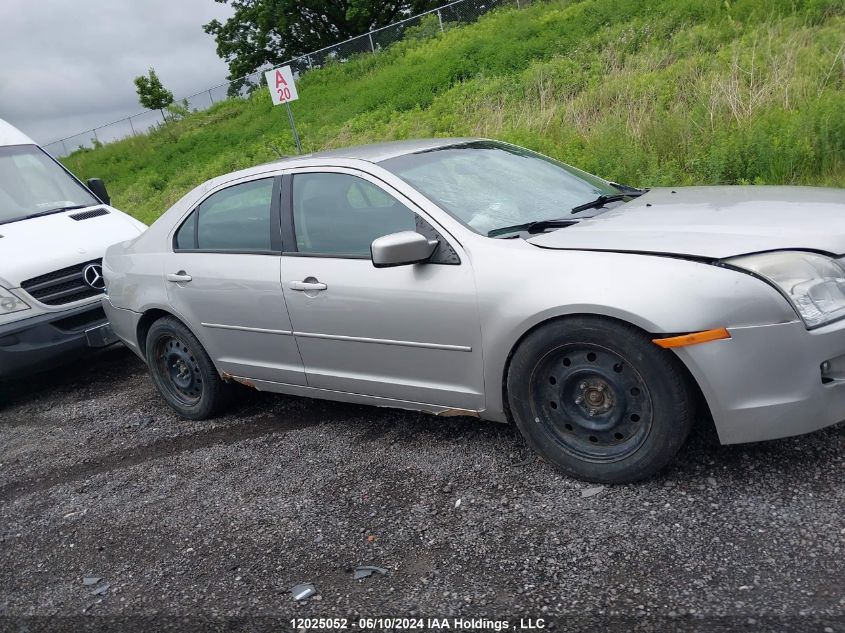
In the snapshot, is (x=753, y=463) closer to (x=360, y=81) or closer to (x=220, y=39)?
(x=360, y=81)

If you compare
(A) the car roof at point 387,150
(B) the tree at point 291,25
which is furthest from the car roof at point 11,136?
(B) the tree at point 291,25

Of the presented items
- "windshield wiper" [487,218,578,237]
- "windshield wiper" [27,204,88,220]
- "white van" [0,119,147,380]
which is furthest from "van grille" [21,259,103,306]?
"windshield wiper" [487,218,578,237]

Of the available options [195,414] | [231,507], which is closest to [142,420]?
[195,414]

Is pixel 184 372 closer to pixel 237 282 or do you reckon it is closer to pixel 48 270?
pixel 237 282

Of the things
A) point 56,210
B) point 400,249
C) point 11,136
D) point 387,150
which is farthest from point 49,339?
point 400,249

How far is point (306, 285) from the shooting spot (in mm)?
4133

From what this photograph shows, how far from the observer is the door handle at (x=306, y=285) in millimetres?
4067

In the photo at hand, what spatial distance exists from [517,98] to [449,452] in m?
10.8

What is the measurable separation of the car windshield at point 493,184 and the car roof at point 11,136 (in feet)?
18.2

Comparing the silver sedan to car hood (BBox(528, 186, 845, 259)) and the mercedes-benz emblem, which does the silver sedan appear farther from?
the mercedes-benz emblem

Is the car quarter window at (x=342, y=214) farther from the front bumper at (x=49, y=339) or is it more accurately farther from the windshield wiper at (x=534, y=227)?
the front bumper at (x=49, y=339)

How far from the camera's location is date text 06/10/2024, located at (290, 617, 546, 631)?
2.60m

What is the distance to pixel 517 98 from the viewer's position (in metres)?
13.6

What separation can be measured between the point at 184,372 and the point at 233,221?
1.19 meters
